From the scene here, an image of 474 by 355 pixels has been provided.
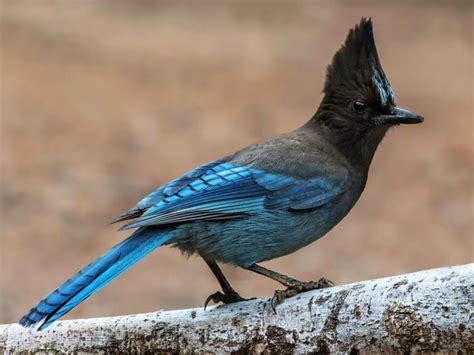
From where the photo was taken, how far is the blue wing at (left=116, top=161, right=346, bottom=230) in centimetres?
406

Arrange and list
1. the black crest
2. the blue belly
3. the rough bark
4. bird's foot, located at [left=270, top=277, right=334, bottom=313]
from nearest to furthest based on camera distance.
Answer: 1. the rough bark
2. bird's foot, located at [left=270, top=277, right=334, bottom=313]
3. the blue belly
4. the black crest

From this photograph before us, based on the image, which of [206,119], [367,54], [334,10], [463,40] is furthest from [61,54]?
[367,54]

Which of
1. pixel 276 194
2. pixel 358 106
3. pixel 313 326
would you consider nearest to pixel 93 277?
Answer: pixel 313 326

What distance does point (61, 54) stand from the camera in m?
10.9

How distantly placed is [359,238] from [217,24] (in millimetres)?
4148

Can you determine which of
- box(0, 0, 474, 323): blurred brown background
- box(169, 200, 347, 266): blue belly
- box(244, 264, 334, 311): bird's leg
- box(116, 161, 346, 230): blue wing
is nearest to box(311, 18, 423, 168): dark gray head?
box(116, 161, 346, 230): blue wing

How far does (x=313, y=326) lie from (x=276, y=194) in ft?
2.98

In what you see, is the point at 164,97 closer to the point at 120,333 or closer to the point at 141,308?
the point at 141,308

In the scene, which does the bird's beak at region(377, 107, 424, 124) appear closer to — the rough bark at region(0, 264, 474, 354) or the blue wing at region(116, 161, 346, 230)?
the blue wing at region(116, 161, 346, 230)

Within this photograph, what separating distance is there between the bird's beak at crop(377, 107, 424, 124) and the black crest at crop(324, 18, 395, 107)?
5cm

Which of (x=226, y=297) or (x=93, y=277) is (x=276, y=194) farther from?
(x=93, y=277)

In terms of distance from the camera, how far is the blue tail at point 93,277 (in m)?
3.55

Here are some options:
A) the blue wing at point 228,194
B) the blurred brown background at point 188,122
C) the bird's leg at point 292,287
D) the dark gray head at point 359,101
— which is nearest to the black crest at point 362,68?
the dark gray head at point 359,101

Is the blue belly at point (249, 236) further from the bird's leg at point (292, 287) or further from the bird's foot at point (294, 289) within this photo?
the bird's foot at point (294, 289)
